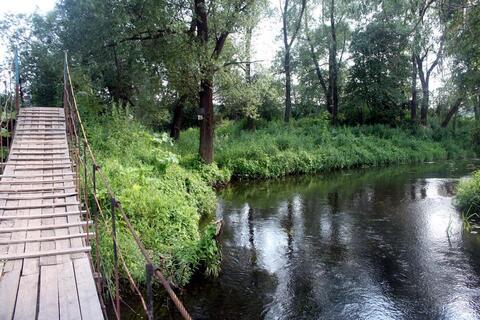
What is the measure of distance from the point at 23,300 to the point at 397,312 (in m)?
5.08

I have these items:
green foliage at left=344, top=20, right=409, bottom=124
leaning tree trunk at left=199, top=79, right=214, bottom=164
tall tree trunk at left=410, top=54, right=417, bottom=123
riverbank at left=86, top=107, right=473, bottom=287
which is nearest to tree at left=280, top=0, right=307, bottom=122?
riverbank at left=86, top=107, right=473, bottom=287

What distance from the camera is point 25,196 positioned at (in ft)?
19.9

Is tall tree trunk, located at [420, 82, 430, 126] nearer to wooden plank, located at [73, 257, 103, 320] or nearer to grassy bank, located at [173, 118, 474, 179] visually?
grassy bank, located at [173, 118, 474, 179]

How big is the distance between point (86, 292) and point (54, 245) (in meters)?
1.33

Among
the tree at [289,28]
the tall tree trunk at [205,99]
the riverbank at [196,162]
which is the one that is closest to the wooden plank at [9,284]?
the riverbank at [196,162]

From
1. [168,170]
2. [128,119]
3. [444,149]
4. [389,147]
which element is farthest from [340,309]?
[444,149]

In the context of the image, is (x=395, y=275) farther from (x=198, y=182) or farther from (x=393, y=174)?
(x=393, y=174)

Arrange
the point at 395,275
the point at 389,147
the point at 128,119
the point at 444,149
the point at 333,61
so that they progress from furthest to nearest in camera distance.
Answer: the point at 333,61, the point at 444,149, the point at 389,147, the point at 128,119, the point at 395,275

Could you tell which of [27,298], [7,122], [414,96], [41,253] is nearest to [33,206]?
[41,253]

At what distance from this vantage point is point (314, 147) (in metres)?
21.5

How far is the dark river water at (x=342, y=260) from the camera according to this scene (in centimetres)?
593

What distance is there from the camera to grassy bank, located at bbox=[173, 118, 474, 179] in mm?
17500

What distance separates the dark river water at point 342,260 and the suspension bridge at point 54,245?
192 centimetres

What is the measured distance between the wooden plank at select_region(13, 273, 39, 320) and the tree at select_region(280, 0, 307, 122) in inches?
938
